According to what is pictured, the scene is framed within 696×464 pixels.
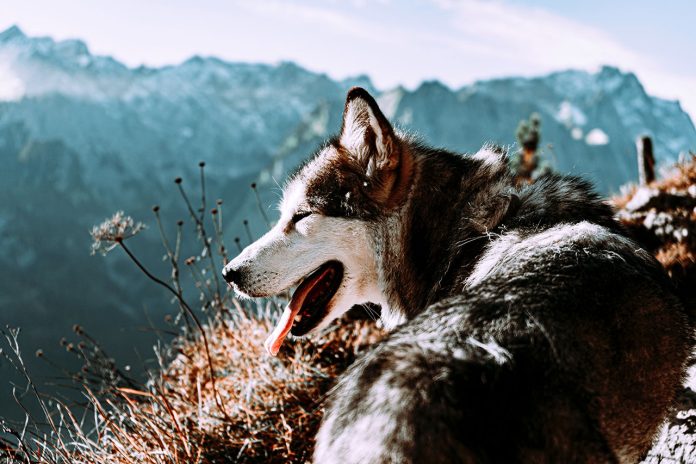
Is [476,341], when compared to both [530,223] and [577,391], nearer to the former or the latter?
[577,391]

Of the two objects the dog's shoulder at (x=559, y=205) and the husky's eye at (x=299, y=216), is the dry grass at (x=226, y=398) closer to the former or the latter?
the husky's eye at (x=299, y=216)

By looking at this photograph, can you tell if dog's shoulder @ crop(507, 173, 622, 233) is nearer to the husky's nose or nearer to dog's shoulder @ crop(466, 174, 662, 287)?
dog's shoulder @ crop(466, 174, 662, 287)

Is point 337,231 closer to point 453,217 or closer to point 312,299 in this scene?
point 312,299

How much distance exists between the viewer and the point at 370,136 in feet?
9.17

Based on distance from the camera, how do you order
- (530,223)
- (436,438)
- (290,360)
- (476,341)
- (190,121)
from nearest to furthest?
(436,438) → (476,341) → (530,223) → (290,360) → (190,121)

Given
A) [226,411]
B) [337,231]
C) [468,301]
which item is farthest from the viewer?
[226,411]

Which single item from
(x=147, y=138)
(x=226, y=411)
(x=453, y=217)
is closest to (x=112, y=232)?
(x=226, y=411)

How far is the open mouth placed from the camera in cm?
288

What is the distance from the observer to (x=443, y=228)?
8.70ft

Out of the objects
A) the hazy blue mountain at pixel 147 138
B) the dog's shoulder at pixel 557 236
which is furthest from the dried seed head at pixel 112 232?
the hazy blue mountain at pixel 147 138

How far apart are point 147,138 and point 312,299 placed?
496 feet

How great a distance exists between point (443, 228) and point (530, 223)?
1.42ft

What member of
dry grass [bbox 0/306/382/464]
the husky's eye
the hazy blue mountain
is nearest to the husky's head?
the husky's eye

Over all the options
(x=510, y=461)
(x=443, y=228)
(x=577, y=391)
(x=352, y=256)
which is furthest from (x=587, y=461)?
(x=352, y=256)
